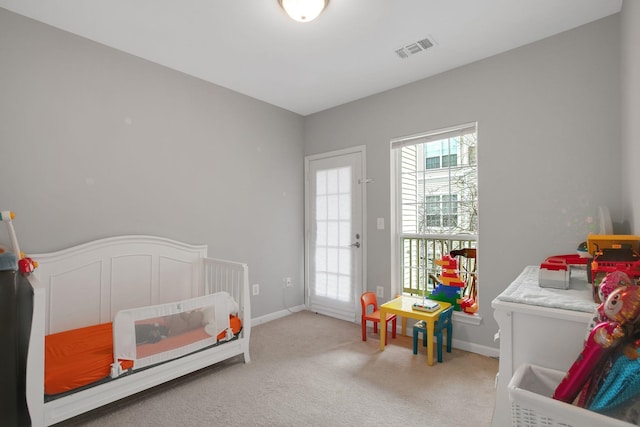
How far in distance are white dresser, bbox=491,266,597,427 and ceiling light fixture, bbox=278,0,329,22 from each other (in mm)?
1819

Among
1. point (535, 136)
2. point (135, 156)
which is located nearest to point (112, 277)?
point (135, 156)

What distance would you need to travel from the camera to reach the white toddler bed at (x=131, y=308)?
1680 mm

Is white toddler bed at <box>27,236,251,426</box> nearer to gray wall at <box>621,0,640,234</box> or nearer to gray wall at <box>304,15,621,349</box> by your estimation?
gray wall at <box>304,15,621,349</box>

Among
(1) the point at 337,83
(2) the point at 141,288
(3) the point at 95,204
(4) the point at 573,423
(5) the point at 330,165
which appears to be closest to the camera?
(4) the point at 573,423

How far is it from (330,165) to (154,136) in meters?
1.83

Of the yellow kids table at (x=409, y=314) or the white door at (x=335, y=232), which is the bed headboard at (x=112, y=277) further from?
the yellow kids table at (x=409, y=314)

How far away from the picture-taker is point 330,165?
3.71 m

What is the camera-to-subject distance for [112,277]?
2.40m

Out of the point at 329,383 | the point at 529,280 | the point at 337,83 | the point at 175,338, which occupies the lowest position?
the point at 329,383

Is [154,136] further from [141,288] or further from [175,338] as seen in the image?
[175,338]

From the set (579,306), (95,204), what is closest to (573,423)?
(579,306)

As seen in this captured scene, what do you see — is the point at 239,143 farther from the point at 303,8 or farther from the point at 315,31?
the point at 303,8

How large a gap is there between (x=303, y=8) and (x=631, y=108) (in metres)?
1.83

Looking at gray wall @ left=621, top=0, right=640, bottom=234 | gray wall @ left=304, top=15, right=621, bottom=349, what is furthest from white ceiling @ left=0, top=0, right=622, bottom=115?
gray wall @ left=621, top=0, right=640, bottom=234
